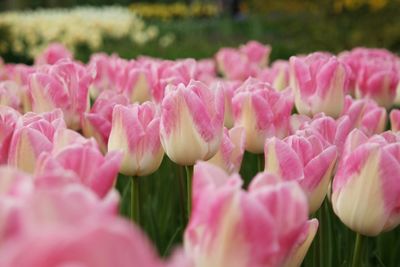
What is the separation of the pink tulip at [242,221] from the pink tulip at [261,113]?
756 mm

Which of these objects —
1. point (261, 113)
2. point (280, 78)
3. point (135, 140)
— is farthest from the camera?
point (280, 78)

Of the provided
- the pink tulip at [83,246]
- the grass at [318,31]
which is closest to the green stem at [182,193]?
the pink tulip at [83,246]

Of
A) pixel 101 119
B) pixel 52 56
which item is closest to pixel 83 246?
pixel 101 119

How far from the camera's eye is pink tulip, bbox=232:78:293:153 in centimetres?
148

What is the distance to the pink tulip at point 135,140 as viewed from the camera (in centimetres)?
125

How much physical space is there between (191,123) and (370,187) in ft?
1.15

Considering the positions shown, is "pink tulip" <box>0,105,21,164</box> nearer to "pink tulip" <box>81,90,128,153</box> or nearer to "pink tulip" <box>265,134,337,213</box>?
"pink tulip" <box>81,90,128,153</box>

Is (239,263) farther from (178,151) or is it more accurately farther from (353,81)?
(353,81)

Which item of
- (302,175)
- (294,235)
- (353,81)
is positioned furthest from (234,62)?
(294,235)

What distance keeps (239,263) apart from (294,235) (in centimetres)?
8

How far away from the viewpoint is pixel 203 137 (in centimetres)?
121

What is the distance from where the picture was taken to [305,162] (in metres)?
1.15

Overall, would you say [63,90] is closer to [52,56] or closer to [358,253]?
[358,253]

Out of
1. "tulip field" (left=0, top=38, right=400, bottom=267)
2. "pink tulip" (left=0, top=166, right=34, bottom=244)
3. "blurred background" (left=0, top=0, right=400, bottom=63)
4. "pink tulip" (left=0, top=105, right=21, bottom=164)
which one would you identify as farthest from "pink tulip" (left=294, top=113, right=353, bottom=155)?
"blurred background" (left=0, top=0, right=400, bottom=63)
